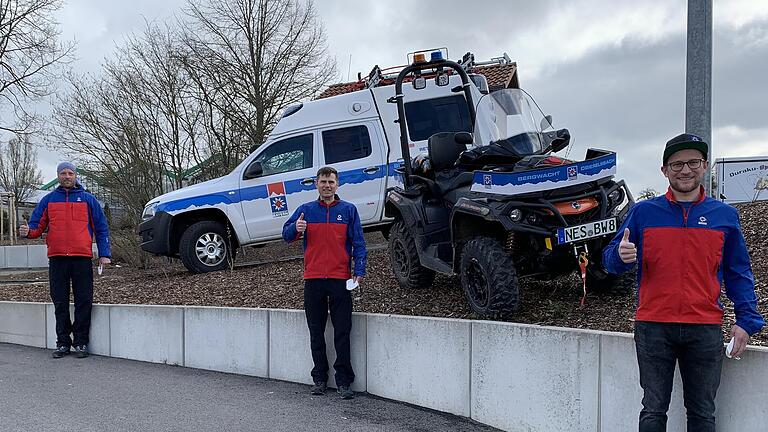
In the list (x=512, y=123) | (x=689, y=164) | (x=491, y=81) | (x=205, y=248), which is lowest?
(x=205, y=248)

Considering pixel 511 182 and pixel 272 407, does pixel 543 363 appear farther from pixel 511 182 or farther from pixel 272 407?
pixel 272 407

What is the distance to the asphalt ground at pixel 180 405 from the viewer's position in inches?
221

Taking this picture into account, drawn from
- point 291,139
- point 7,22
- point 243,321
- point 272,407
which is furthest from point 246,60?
point 272,407

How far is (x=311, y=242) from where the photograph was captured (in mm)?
6586

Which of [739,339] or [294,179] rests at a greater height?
[294,179]

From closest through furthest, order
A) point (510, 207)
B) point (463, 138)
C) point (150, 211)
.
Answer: point (510, 207) < point (463, 138) < point (150, 211)

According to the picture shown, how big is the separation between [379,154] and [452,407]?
608 centimetres

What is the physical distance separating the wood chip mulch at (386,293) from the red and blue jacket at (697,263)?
124 centimetres

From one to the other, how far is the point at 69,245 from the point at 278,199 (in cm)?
361

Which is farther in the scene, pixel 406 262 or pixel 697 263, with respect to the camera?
pixel 406 262

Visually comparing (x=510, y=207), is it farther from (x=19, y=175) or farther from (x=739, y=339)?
(x=19, y=175)

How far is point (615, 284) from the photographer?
21.5ft

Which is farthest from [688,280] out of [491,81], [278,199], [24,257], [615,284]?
[24,257]

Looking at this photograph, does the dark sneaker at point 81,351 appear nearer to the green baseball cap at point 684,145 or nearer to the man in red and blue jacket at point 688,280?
the man in red and blue jacket at point 688,280
